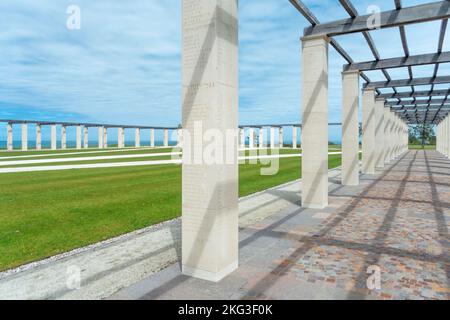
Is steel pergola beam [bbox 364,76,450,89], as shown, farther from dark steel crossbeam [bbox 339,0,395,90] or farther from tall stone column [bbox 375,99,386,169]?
dark steel crossbeam [bbox 339,0,395,90]

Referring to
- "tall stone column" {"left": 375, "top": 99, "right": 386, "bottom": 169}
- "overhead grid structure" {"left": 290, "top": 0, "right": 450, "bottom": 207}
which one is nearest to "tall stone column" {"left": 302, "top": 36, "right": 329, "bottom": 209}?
"overhead grid structure" {"left": 290, "top": 0, "right": 450, "bottom": 207}

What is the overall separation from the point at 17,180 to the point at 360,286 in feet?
55.2

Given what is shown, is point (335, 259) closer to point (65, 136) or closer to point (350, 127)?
point (350, 127)

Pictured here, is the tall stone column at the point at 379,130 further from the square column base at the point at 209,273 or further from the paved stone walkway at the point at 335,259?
the square column base at the point at 209,273

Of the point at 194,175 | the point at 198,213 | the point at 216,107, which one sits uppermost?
the point at 216,107

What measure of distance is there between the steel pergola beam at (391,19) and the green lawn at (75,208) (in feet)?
22.8

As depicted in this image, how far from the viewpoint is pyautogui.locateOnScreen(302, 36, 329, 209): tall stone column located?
35.9 ft

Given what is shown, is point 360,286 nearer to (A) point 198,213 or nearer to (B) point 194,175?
(A) point 198,213

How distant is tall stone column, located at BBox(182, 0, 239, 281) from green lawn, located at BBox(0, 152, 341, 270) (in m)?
3.16

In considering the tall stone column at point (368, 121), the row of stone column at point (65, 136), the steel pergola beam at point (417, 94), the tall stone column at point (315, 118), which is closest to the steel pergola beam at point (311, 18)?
the tall stone column at point (315, 118)

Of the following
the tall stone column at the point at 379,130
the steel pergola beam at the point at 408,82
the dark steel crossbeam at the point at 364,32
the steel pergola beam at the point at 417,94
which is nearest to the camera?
the dark steel crossbeam at the point at 364,32

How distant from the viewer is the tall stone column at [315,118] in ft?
35.9

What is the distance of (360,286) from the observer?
16.2ft

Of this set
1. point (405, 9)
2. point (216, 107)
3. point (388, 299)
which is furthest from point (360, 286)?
point (405, 9)
